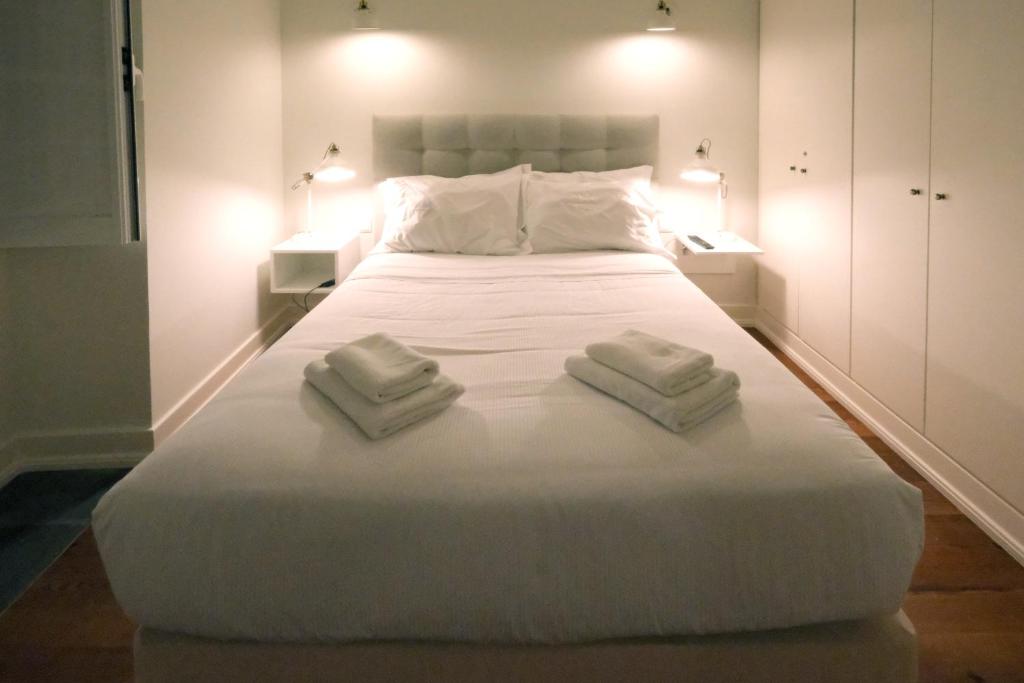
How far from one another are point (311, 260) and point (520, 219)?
4.13 ft

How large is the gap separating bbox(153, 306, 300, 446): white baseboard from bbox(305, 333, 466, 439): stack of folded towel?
52.9 inches

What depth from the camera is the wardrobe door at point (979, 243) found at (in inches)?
85.4

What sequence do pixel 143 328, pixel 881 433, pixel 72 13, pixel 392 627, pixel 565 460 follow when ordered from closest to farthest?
pixel 392 627 < pixel 565 460 < pixel 72 13 < pixel 143 328 < pixel 881 433

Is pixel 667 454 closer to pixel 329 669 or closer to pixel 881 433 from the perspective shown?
pixel 329 669

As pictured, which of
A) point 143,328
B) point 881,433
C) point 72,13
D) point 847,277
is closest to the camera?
point 72,13

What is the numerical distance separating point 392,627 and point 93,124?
1.81 m

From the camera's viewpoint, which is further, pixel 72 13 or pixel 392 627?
pixel 72 13

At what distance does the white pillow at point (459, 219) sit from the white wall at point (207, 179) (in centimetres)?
69

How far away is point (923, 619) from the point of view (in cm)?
191

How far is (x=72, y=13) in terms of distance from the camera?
235cm

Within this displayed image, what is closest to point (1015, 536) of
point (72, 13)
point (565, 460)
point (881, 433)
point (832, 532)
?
point (881, 433)

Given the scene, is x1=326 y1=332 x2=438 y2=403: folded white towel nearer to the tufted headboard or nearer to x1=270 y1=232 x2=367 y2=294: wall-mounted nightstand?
x1=270 y1=232 x2=367 y2=294: wall-mounted nightstand

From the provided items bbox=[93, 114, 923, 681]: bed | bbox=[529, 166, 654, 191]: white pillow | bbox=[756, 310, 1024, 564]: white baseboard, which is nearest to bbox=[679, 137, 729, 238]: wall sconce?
bbox=[529, 166, 654, 191]: white pillow

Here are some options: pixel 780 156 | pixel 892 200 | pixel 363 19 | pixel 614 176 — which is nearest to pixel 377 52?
pixel 363 19
